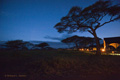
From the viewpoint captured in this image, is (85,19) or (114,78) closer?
(114,78)

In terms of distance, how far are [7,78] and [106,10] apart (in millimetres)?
14158

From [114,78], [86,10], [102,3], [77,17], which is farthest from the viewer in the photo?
[77,17]

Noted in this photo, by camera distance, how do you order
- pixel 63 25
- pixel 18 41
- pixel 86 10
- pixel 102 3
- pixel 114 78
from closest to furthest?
pixel 114 78 → pixel 102 3 → pixel 86 10 → pixel 63 25 → pixel 18 41

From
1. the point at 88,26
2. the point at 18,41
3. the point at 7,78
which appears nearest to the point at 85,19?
the point at 88,26

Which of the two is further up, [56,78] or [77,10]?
[77,10]

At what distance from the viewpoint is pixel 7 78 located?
3.74 metres

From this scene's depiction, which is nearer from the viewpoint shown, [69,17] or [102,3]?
[102,3]

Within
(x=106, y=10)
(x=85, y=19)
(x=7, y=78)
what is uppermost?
(x=106, y=10)

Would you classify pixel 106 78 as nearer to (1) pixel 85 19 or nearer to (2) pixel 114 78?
(2) pixel 114 78

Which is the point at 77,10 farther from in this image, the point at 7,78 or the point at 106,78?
the point at 7,78

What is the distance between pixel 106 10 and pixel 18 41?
1414 inches

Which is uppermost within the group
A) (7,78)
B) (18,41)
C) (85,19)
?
(85,19)

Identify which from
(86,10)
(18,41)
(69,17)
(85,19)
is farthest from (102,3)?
(18,41)

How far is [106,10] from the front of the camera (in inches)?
436
